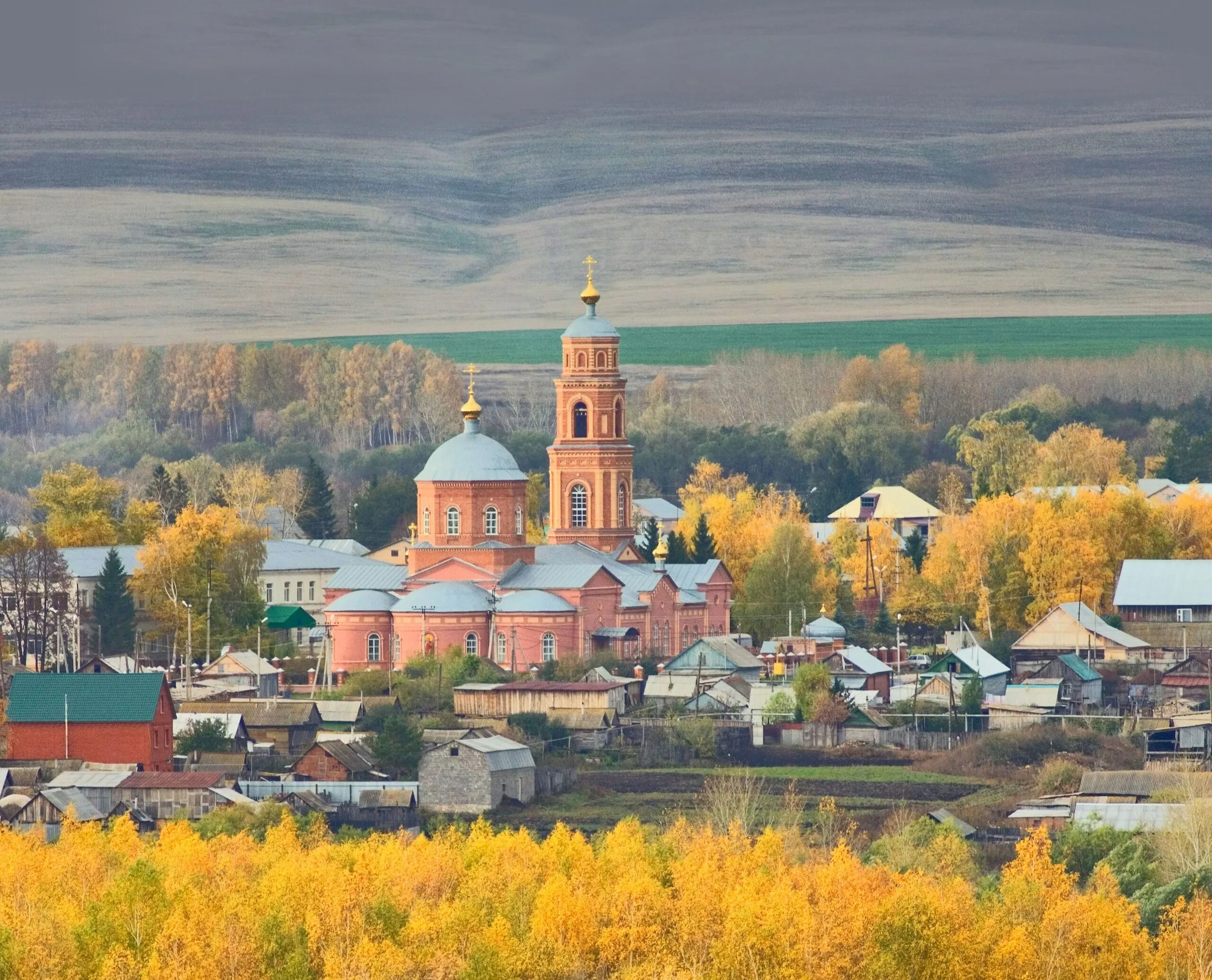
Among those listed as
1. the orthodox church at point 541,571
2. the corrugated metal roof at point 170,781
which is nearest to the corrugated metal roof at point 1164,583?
the orthodox church at point 541,571

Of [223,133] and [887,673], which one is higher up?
[223,133]

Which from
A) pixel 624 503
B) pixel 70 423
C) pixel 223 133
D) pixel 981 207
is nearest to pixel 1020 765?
pixel 624 503

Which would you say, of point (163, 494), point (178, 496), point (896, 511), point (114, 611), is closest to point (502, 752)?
point (114, 611)

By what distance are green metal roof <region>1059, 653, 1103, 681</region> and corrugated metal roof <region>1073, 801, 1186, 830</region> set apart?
17.1 m

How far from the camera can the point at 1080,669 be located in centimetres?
6022

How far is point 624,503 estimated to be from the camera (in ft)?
234

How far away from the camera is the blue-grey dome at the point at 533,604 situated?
2522 inches

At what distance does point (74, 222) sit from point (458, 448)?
102 meters

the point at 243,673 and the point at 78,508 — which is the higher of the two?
the point at 78,508

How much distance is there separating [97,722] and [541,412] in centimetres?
9499

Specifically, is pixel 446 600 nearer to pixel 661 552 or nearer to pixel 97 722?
pixel 661 552

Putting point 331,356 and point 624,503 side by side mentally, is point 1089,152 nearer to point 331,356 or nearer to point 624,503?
point 331,356

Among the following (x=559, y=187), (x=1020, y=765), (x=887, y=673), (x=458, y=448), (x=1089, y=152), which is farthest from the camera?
(x=559, y=187)

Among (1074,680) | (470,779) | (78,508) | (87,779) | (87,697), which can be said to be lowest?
(470,779)
